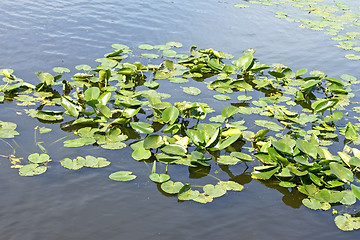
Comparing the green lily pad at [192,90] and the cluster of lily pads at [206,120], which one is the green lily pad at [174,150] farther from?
the green lily pad at [192,90]

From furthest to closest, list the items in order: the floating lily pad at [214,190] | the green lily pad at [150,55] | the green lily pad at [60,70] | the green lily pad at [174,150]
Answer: the green lily pad at [150,55] < the green lily pad at [60,70] < the green lily pad at [174,150] < the floating lily pad at [214,190]

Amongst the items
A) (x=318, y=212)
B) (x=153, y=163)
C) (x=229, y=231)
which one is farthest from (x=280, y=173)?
(x=153, y=163)

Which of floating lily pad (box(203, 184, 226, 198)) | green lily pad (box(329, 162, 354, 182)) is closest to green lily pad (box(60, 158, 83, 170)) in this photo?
floating lily pad (box(203, 184, 226, 198))

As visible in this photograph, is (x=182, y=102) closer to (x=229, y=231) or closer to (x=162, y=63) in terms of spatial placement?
(x=162, y=63)

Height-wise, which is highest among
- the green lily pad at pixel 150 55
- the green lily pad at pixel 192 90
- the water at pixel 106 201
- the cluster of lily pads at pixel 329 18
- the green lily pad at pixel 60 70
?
the cluster of lily pads at pixel 329 18

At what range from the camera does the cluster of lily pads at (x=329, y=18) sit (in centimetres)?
768

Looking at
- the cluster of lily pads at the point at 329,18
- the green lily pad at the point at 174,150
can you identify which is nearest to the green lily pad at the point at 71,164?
the green lily pad at the point at 174,150

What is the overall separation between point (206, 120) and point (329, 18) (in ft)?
17.6

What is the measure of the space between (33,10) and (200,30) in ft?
10.9

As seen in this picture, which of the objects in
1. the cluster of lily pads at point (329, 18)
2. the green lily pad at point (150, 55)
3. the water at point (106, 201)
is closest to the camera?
the water at point (106, 201)

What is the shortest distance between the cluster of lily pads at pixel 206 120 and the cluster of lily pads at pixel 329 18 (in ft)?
6.27

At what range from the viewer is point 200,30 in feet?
25.2

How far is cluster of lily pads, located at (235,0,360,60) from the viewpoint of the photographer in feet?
25.2

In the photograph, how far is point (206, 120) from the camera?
483cm
